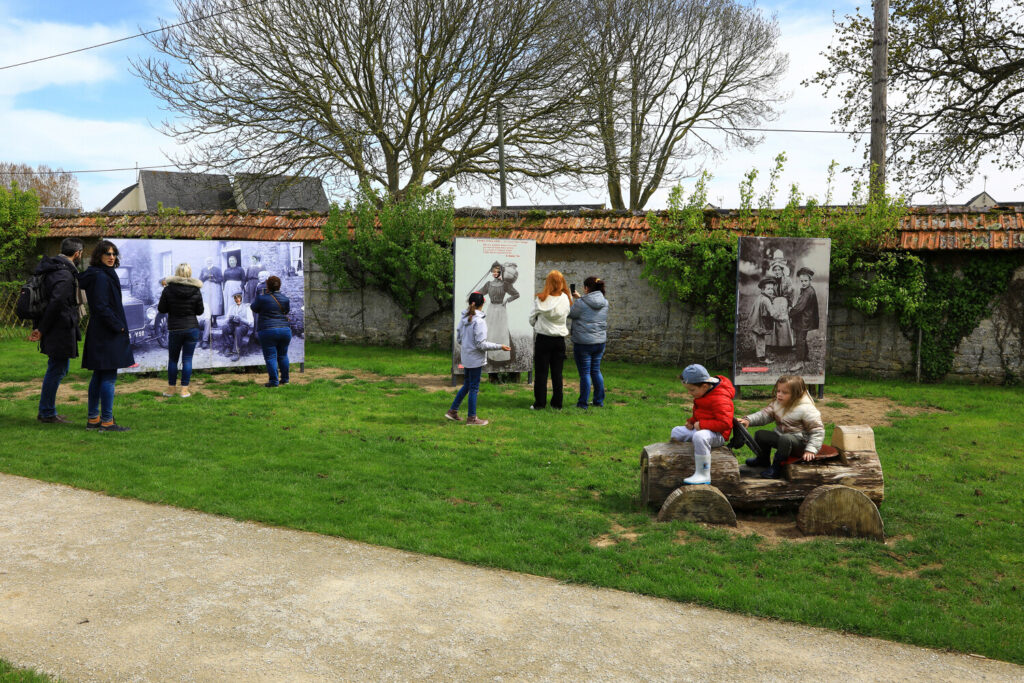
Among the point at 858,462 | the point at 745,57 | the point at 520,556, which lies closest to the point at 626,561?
the point at 520,556

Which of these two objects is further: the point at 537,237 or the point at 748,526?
the point at 537,237

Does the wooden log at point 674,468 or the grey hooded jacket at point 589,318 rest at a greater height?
the grey hooded jacket at point 589,318

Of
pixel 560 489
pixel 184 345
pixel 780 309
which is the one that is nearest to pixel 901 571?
pixel 560 489

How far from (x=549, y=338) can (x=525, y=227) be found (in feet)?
22.7

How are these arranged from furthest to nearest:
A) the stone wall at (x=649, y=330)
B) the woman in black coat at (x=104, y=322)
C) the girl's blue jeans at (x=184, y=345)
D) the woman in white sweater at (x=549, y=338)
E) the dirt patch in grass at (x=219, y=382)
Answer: the stone wall at (x=649, y=330)
the dirt patch in grass at (x=219, y=382)
the girl's blue jeans at (x=184, y=345)
the woman in white sweater at (x=549, y=338)
the woman in black coat at (x=104, y=322)

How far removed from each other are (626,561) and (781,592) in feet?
3.31

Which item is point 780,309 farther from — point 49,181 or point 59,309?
point 49,181

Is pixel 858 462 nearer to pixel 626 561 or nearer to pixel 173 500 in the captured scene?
pixel 626 561

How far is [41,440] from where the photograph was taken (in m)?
8.59

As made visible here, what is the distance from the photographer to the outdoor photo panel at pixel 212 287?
13.2 m

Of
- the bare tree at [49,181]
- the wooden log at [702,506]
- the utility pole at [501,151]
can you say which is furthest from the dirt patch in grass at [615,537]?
the bare tree at [49,181]

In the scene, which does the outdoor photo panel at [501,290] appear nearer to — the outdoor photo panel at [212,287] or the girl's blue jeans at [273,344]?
the girl's blue jeans at [273,344]

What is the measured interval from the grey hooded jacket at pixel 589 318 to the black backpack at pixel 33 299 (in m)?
6.42

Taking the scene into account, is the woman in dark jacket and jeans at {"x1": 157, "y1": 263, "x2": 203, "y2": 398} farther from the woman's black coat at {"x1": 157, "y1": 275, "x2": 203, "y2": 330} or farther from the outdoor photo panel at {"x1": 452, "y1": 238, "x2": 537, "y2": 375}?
the outdoor photo panel at {"x1": 452, "y1": 238, "x2": 537, "y2": 375}
